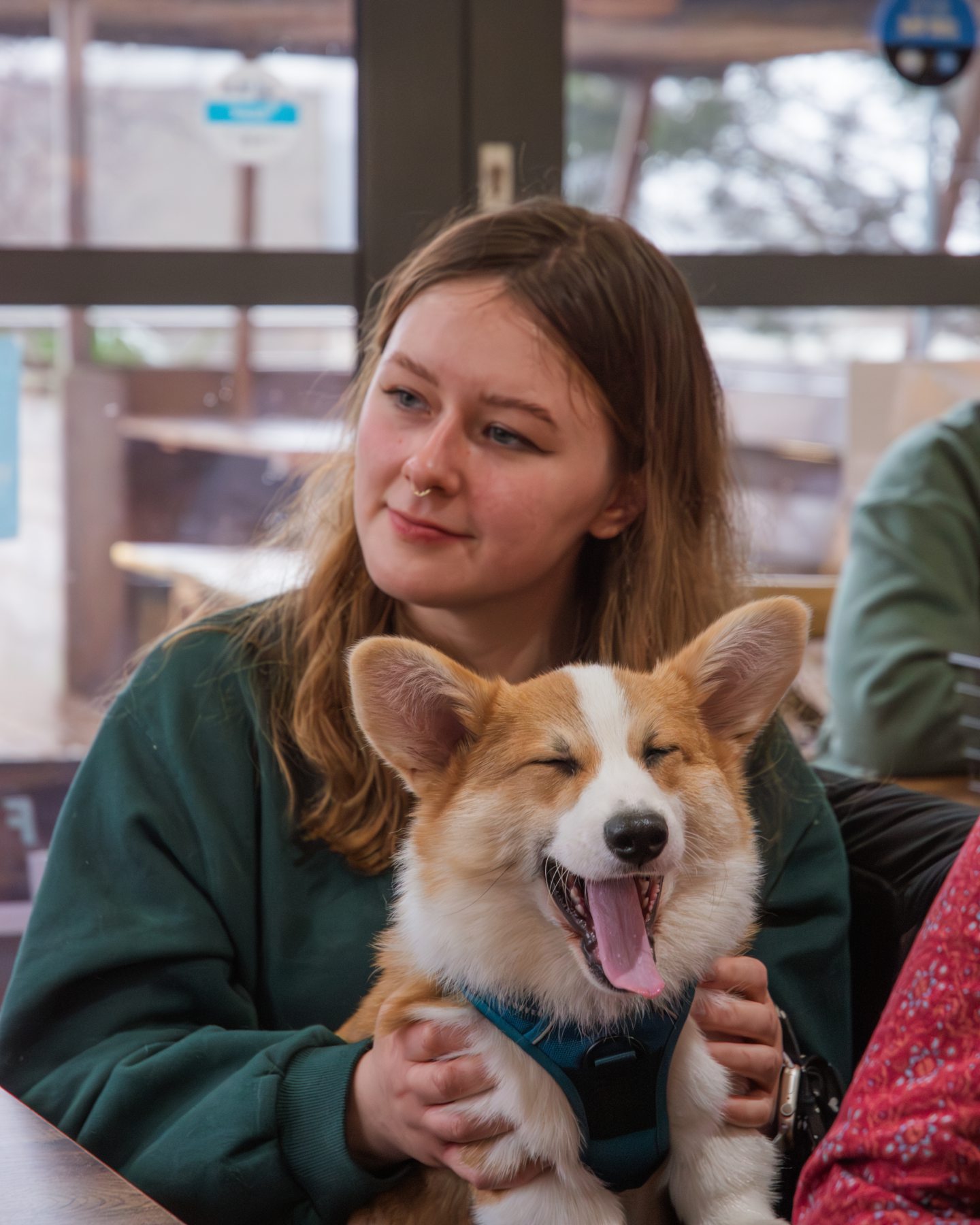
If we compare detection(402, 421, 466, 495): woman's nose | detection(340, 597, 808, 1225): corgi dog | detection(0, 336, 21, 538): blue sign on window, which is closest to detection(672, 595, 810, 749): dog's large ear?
detection(340, 597, 808, 1225): corgi dog

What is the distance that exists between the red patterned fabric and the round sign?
81.0 inches

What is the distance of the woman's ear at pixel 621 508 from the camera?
5.40 ft

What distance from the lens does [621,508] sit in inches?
65.4

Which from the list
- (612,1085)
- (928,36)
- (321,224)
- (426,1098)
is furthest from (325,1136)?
(928,36)

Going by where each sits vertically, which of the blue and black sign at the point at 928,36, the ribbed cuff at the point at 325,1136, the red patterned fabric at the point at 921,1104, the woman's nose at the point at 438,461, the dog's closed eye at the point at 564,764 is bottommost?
the ribbed cuff at the point at 325,1136

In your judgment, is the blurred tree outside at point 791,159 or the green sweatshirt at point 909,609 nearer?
the green sweatshirt at point 909,609

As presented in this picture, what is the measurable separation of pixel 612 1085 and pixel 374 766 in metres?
Result: 0.49

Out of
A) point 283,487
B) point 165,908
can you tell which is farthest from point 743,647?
point 283,487

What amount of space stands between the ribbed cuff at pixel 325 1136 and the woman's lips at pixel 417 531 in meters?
0.52

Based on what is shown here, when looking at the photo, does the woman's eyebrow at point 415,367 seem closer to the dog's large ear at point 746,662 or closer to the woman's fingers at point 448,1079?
the dog's large ear at point 746,662

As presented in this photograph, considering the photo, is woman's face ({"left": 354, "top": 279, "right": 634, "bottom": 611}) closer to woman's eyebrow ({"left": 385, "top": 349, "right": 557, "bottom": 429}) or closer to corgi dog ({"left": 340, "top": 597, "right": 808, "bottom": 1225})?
woman's eyebrow ({"left": 385, "top": 349, "right": 557, "bottom": 429})

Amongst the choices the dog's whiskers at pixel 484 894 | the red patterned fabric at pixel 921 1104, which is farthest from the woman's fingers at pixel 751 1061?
the dog's whiskers at pixel 484 894

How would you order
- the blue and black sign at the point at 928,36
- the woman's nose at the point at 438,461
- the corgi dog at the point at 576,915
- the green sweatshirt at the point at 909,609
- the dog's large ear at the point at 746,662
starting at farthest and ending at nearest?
the blue and black sign at the point at 928,36, the green sweatshirt at the point at 909,609, the woman's nose at the point at 438,461, the dog's large ear at the point at 746,662, the corgi dog at the point at 576,915

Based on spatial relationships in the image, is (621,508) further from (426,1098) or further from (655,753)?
(426,1098)
